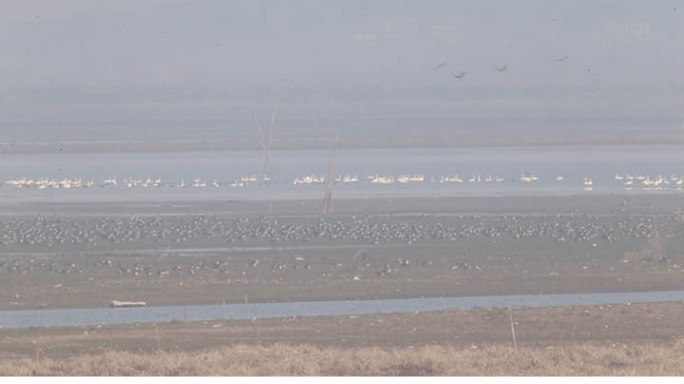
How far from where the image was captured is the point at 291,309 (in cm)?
2661

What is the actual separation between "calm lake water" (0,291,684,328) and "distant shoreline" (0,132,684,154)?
54.3 meters

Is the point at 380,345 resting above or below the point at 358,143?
below

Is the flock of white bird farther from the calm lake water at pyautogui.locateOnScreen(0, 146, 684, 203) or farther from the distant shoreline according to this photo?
the distant shoreline

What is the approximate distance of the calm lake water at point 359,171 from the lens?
51.1 meters

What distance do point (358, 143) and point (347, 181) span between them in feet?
98.7

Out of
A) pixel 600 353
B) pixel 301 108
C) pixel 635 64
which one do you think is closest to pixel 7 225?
pixel 600 353

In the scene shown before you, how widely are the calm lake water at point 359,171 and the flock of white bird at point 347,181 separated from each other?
6.3 inches

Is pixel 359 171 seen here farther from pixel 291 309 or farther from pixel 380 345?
pixel 380 345

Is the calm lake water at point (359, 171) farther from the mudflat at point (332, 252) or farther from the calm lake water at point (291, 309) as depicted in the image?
the calm lake water at point (291, 309)

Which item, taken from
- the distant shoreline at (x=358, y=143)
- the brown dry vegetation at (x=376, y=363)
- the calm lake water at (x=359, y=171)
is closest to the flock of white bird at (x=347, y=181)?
the calm lake water at (x=359, y=171)

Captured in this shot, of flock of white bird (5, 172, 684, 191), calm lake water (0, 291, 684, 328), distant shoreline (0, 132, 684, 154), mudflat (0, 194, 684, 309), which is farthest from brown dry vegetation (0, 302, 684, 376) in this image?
distant shoreline (0, 132, 684, 154)

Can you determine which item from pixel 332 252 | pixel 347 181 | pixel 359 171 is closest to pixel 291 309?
pixel 332 252

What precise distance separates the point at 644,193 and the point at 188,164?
88.1 ft

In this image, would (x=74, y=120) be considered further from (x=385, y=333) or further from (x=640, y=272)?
(x=385, y=333)
